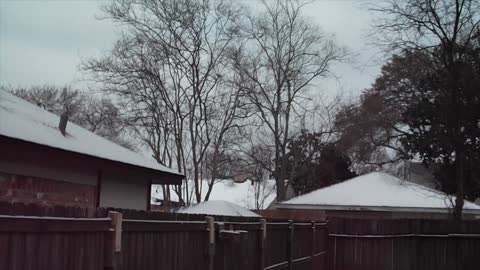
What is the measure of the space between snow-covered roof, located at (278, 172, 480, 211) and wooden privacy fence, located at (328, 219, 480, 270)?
12.1 meters

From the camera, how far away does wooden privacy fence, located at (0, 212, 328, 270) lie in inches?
202

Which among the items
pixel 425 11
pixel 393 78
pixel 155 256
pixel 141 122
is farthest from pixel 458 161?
pixel 141 122

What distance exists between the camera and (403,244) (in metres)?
18.5

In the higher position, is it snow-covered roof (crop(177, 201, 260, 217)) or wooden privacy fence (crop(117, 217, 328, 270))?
snow-covered roof (crop(177, 201, 260, 217))

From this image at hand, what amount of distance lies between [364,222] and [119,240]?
12.6 m

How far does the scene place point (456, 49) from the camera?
2212 cm

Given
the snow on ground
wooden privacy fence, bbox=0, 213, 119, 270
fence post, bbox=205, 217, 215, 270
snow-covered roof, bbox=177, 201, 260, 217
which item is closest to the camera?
wooden privacy fence, bbox=0, 213, 119, 270

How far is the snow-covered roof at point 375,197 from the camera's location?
32.8 m

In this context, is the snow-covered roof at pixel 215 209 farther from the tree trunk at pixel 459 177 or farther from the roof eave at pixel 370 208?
the roof eave at pixel 370 208

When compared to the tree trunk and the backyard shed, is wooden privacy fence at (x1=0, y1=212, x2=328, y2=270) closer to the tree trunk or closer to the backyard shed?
the tree trunk

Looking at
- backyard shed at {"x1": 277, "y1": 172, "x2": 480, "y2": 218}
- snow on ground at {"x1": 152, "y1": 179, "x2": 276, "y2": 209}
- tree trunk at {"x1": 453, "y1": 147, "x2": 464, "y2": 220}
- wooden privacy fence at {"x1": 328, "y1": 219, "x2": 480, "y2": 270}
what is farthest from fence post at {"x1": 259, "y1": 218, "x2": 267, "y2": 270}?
snow on ground at {"x1": 152, "y1": 179, "x2": 276, "y2": 209}

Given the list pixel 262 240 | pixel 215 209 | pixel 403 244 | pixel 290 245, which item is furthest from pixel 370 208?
pixel 262 240

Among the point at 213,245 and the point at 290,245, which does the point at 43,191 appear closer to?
the point at 213,245

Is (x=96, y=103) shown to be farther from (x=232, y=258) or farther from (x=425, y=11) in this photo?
(x=232, y=258)
